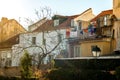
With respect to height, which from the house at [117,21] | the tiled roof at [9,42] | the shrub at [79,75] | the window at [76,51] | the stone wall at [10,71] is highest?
the house at [117,21]

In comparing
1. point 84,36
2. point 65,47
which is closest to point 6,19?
point 65,47

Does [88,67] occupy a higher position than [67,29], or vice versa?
[67,29]

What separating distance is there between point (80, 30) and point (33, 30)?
13.0m

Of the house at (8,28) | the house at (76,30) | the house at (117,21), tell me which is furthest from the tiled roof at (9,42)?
the house at (117,21)

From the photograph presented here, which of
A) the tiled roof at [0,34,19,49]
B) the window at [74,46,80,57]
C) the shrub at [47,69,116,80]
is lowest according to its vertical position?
the shrub at [47,69,116,80]

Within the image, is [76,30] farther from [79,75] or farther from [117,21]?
[79,75]

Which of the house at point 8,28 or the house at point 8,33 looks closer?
the house at point 8,33

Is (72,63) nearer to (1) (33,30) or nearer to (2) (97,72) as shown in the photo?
(2) (97,72)

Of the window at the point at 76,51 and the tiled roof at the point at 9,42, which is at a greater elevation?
the tiled roof at the point at 9,42

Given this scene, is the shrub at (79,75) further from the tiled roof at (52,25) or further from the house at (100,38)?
the tiled roof at (52,25)

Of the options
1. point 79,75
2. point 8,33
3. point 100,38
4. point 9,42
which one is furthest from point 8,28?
point 79,75

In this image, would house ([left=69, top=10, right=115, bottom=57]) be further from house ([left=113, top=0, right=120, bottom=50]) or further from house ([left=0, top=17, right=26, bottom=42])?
house ([left=0, top=17, right=26, bottom=42])

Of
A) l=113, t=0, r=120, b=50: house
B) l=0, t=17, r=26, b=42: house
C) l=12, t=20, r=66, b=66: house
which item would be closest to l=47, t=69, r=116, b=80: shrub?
l=113, t=0, r=120, b=50: house

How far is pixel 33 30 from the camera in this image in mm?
59188
